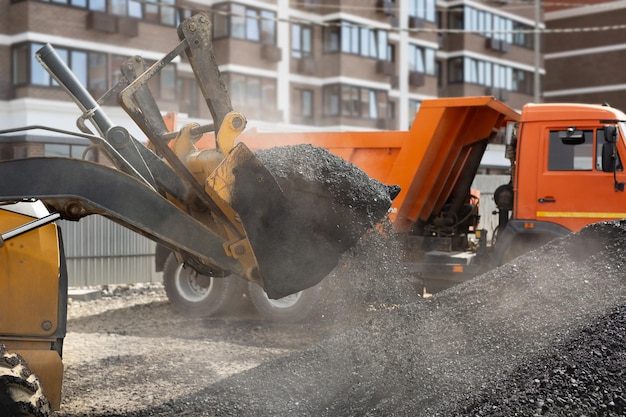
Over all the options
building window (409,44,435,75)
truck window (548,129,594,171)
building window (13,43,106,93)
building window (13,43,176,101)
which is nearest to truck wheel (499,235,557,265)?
truck window (548,129,594,171)

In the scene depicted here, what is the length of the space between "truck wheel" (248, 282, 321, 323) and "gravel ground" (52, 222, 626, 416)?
2149 millimetres

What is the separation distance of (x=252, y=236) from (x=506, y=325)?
2171 millimetres

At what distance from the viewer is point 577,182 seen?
8.75 meters

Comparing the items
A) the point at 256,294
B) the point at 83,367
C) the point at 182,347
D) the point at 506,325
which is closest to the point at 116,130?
the point at 506,325

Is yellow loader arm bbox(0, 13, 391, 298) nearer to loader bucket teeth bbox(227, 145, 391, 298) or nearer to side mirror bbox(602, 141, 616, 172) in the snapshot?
loader bucket teeth bbox(227, 145, 391, 298)

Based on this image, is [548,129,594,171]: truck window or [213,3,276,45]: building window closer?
[548,129,594,171]: truck window

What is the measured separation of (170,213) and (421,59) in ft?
114

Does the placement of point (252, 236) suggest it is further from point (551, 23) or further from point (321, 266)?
point (551, 23)

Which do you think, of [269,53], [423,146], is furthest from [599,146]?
[269,53]

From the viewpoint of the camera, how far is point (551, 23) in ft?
150

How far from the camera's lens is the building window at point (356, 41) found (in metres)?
32.2

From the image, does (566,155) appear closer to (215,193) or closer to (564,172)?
(564,172)

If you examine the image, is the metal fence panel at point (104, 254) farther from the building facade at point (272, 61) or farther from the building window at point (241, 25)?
the building window at point (241, 25)

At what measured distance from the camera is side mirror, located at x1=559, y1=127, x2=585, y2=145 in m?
8.72
